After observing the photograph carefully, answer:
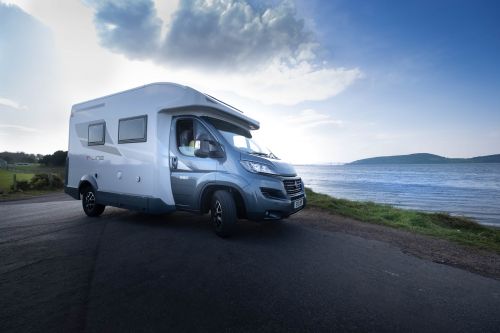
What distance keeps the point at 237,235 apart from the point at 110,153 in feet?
13.7

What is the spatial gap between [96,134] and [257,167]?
512 cm

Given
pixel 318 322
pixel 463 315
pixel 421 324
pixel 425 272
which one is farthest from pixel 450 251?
pixel 318 322

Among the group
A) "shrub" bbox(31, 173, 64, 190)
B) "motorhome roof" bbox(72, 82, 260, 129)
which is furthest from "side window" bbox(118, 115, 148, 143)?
"shrub" bbox(31, 173, 64, 190)

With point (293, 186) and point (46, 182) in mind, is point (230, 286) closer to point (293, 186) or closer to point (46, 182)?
point (293, 186)

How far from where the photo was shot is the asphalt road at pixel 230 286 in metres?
2.33

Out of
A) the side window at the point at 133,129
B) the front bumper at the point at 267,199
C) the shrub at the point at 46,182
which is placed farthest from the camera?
the shrub at the point at 46,182

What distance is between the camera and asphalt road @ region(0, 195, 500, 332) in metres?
2.33

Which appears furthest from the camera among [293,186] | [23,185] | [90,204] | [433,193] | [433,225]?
[433,193]

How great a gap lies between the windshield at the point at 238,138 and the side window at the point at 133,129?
Answer: 5.48ft

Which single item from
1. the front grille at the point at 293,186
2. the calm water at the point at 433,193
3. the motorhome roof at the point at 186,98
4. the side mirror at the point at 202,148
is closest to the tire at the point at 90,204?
the motorhome roof at the point at 186,98

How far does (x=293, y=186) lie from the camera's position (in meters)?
5.15

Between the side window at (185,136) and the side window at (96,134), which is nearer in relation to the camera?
the side window at (185,136)

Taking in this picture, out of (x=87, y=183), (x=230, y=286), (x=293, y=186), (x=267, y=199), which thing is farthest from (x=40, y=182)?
(x=230, y=286)

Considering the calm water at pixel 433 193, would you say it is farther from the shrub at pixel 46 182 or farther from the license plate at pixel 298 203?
the shrub at pixel 46 182
